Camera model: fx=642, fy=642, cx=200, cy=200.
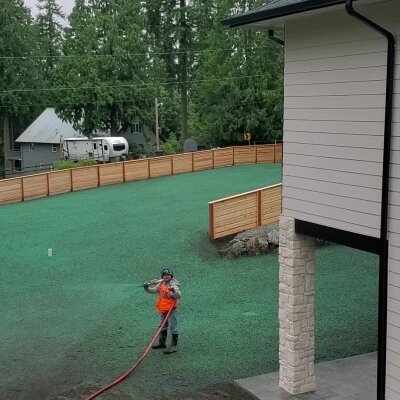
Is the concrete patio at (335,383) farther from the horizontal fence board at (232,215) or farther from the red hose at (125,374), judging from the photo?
the horizontal fence board at (232,215)

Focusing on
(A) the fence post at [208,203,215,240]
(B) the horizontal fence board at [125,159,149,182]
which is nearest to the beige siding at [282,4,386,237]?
(A) the fence post at [208,203,215,240]

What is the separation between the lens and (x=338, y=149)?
8164 millimetres

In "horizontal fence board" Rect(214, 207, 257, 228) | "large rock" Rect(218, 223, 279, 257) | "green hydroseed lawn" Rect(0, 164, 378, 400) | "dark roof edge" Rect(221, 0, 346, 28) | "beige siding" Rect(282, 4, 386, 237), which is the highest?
"dark roof edge" Rect(221, 0, 346, 28)

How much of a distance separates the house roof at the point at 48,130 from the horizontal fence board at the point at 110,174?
2246 cm

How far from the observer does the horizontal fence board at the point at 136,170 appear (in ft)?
111

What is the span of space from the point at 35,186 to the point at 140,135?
99.4 feet

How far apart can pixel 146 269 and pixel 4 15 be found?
140 feet

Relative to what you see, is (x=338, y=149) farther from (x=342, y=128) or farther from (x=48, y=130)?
(x=48, y=130)

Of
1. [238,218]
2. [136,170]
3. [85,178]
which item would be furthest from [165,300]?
[136,170]

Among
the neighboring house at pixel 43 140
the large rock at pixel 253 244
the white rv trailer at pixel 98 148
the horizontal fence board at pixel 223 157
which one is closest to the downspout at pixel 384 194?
the large rock at pixel 253 244

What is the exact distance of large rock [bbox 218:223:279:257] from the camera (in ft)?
60.4

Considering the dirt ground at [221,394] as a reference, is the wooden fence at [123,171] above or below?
above

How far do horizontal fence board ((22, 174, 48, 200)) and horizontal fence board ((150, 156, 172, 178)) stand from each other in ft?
21.9

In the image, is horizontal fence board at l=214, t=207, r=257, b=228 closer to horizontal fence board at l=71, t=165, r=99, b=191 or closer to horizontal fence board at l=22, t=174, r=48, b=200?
horizontal fence board at l=22, t=174, r=48, b=200
